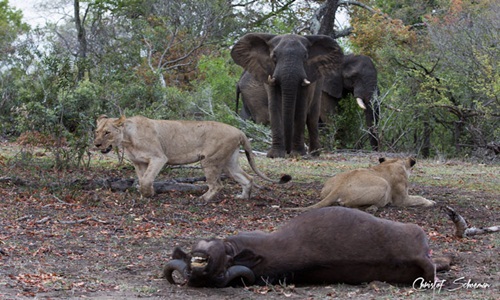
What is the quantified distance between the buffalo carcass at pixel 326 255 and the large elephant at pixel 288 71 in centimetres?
1116

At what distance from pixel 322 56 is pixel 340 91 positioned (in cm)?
497

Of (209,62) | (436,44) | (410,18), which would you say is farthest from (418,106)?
(410,18)

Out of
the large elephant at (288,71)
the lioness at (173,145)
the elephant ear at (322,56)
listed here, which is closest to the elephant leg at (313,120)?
the large elephant at (288,71)

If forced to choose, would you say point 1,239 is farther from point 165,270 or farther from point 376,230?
point 376,230

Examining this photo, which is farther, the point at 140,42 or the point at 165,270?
the point at 140,42

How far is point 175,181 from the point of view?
483 inches

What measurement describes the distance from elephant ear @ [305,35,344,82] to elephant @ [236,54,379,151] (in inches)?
102

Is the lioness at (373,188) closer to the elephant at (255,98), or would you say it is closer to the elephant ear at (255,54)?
the elephant ear at (255,54)

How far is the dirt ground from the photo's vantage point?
6.27m

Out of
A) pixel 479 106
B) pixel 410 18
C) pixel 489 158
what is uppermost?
pixel 410 18

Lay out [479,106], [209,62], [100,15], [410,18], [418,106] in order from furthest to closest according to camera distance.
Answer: [410,18]
[100,15]
[209,62]
[418,106]
[479,106]

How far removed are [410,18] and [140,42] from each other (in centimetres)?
→ 1057

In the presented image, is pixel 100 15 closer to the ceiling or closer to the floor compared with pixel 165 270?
closer to the ceiling

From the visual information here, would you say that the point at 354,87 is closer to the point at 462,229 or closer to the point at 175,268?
Result: the point at 462,229
